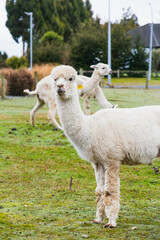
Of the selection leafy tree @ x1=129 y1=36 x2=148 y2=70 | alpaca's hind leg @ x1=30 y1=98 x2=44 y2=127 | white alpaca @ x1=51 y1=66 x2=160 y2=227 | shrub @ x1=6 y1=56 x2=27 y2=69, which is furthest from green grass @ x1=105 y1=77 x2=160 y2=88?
white alpaca @ x1=51 y1=66 x2=160 y2=227

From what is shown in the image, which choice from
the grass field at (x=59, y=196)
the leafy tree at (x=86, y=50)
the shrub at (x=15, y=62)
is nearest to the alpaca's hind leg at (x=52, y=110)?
the grass field at (x=59, y=196)

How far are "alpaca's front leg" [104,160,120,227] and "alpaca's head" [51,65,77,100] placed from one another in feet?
2.89

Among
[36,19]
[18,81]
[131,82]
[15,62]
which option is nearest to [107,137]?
[18,81]

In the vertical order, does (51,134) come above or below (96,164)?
below

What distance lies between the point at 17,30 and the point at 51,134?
170ft

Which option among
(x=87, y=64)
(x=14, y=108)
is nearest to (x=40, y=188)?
(x=14, y=108)

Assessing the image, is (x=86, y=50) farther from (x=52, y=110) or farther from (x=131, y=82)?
(x=52, y=110)

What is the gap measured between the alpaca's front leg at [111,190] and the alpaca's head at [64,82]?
0.88 metres

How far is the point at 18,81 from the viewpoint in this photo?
74.3 feet

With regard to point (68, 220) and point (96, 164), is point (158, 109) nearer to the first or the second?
point (96, 164)

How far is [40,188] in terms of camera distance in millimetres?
6242

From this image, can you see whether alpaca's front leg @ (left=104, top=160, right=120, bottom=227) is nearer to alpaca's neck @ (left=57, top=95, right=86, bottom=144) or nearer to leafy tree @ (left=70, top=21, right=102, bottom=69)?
alpaca's neck @ (left=57, top=95, right=86, bottom=144)

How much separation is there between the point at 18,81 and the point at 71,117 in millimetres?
18597

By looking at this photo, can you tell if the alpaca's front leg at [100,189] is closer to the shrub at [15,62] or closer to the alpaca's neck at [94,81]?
the alpaca's neck at [94,81]
